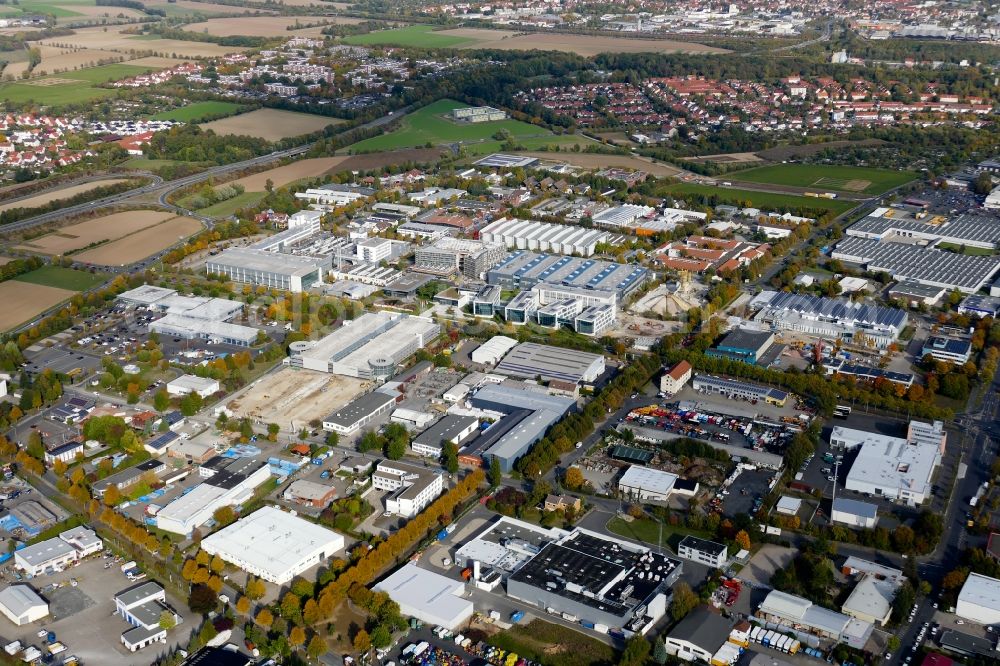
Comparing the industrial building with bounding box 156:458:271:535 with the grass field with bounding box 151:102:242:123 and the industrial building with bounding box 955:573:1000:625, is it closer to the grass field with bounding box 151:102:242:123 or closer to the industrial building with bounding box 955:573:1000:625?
the industrial building with bounding box 955:573:1000:625

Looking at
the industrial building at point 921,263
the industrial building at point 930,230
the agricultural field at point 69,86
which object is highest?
the agricultural field at point 69,86

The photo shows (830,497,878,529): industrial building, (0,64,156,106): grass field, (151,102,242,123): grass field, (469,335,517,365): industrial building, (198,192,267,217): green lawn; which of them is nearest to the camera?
(830,497,878,529): industrial building

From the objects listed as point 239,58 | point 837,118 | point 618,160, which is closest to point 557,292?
point 618,160

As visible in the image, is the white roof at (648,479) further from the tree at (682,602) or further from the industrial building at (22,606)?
the industrial building at (22,606)

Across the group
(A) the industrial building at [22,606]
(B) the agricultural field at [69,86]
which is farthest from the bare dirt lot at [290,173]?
(A) the industrial building at [22,606]

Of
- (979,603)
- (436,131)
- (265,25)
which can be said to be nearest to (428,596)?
(979,603)

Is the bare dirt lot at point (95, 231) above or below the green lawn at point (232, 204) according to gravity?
below

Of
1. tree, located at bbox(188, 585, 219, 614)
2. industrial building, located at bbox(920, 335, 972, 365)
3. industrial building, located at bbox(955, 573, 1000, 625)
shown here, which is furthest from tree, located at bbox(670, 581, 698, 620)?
industrial building, located at bbox(920, 335, 972, 365)
